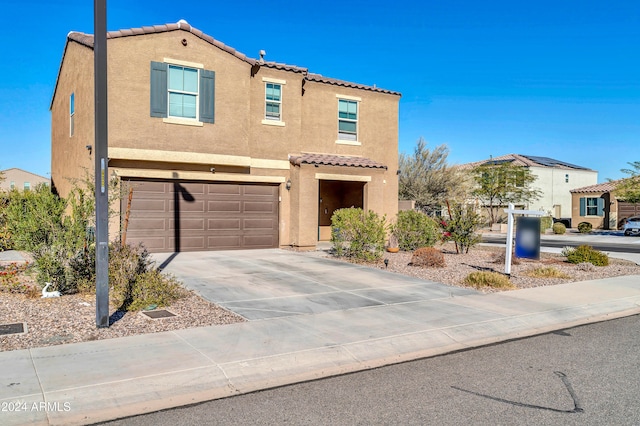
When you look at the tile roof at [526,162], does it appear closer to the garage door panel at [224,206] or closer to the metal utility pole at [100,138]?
the garage door panel at [224,206]

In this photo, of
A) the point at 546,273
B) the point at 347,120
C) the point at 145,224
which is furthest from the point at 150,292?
the point at 347,120

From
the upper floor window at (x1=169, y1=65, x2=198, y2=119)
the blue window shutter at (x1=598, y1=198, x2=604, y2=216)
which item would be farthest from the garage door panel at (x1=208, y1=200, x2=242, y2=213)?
the blue window shutter at (x1=598, y1=198, x2=604, y2=216)

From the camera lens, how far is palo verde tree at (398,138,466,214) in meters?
34.3

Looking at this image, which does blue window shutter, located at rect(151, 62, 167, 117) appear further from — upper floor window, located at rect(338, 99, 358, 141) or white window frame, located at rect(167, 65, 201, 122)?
upper floor window, located at rect(338, 99, 358, 141)

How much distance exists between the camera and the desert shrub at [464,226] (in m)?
18.1

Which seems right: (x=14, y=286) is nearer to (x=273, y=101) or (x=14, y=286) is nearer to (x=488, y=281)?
(x=488, y=281)

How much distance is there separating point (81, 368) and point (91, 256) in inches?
185

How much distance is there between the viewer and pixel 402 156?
119 feet

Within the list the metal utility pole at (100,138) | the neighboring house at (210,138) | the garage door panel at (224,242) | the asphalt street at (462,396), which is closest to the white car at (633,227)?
the neighboring house at (210,138)

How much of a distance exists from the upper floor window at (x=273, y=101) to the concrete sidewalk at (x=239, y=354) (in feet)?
36.1

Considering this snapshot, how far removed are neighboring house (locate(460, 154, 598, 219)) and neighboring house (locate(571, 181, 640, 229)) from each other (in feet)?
9.26

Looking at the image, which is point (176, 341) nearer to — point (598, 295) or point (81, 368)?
point (81, 368)

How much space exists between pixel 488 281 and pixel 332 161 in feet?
29.3

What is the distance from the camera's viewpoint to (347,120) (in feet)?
68.2
